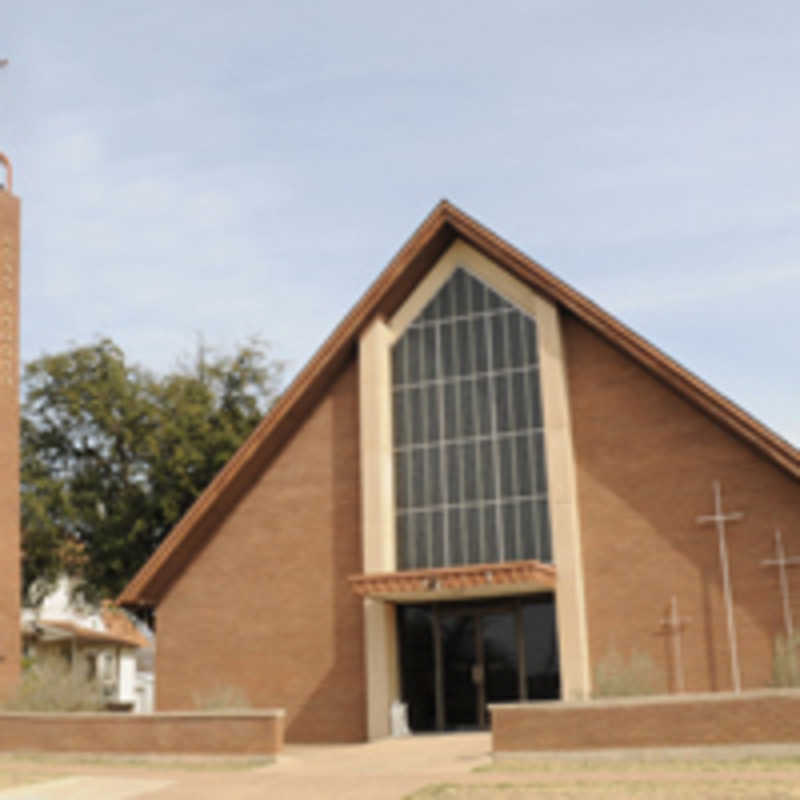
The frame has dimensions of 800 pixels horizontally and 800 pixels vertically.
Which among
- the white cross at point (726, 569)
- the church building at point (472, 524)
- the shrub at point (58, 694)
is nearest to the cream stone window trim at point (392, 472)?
the church building at point (472, 524)

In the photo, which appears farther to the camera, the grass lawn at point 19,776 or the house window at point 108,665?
the house window at point 108,665

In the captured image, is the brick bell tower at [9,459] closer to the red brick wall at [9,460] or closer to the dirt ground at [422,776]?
the red brick wall at [9,460]

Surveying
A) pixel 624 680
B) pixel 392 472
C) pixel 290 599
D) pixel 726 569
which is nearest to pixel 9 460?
pixel 290 599

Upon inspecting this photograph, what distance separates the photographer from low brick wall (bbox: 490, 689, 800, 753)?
17484 millimetres

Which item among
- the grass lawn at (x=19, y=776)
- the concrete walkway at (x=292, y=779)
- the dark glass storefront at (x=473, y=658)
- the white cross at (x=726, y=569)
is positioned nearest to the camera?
the concrete walkway at (x=292, y=779)

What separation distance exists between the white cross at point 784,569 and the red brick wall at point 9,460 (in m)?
16.1

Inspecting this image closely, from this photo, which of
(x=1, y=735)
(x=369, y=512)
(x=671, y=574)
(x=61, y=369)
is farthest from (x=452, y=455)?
(x=61, y=369)

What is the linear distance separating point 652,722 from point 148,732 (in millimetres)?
8835

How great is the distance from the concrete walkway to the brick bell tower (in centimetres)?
608

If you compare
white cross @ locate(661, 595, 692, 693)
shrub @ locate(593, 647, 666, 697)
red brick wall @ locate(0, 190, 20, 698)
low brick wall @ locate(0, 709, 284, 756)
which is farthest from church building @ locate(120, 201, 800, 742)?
low brick wall @ locate(0, 709, 284, 756)

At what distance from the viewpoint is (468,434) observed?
2778cm

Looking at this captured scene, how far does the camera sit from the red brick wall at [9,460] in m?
26.0

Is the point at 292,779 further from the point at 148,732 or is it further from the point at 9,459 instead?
the point at 9,459

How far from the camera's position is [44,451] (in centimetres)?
3875
